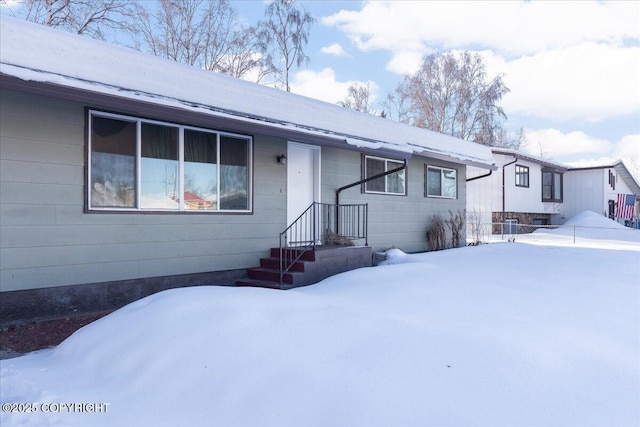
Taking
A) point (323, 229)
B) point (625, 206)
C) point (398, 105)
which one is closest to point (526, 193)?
→ point (398, 105)

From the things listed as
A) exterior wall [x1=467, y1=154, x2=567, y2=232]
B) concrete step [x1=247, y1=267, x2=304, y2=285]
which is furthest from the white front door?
exterior wall [x1=467, y1=154, x2=567, y2=232]

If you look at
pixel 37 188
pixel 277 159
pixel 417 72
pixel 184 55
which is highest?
pixel 417 72

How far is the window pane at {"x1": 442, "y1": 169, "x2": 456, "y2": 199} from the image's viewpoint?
38.1 ft

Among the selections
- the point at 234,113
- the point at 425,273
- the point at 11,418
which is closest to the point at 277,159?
the point at 234,113

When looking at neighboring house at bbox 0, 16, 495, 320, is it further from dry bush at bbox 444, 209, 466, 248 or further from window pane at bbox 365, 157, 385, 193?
dry bush at bbox 444, 209, 466, 248

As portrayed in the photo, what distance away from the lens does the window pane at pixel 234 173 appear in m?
6.67

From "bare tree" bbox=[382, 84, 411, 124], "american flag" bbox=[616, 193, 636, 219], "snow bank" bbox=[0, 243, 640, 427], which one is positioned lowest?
"snow bank" bbox=[0, 243, 640, 427]

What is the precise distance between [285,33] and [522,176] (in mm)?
13343

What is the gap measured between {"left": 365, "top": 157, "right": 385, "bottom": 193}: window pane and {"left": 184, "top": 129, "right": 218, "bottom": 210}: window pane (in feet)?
12.6

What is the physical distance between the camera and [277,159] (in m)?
7.42

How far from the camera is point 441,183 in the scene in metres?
11.5

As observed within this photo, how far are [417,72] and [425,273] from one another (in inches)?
836

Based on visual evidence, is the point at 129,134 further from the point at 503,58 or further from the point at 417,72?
the point at 503,58

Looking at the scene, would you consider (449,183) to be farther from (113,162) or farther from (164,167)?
(113,162)
